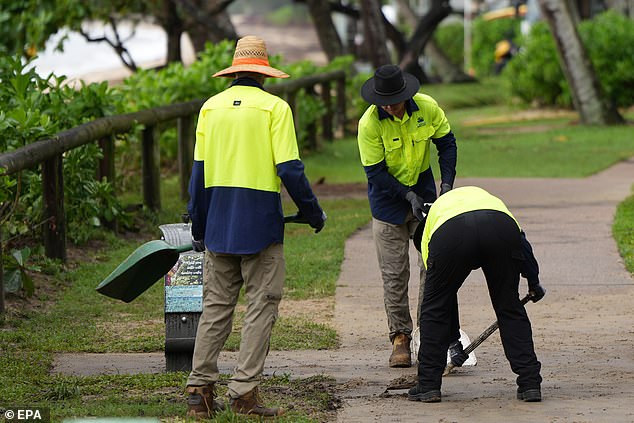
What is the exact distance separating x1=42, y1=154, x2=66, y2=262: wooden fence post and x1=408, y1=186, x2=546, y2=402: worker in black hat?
4.19 meters

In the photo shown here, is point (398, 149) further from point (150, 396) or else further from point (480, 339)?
point (150, 396)

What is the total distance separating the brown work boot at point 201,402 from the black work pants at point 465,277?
1092mm

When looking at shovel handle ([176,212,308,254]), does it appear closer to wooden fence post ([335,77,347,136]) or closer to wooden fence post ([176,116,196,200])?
wooden fence post ([176,116,196,200])

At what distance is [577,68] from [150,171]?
11.6 m

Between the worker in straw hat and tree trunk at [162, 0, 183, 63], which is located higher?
the worker in straw hat

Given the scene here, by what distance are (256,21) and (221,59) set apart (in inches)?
2744

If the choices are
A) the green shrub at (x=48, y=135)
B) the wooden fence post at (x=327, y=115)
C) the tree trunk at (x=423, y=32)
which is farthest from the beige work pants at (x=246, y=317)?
the tree trunk at (x=423, y=32)

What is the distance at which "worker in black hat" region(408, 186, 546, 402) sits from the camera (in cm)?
646

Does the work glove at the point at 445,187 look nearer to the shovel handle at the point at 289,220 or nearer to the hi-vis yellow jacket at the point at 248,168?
the shovel handle at the point at 289,220

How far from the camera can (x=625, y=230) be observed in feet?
39.3

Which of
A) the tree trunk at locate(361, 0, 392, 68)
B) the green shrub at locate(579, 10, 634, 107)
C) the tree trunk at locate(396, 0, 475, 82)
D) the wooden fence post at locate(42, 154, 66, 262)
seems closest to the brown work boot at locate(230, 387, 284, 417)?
the wooden fence post at locate(42, 154, 66, 262)

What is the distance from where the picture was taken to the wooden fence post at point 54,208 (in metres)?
10.1

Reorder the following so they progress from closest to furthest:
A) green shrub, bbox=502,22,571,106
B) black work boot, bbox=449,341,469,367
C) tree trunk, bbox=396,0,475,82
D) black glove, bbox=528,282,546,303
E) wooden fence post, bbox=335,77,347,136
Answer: black glove, bbox=528,282,546,303, black work boot, bbox=449,341,469,367, wooden fence post, bbox=335,77,347,136, green shrub, bbox=502,22,571,106, tree trunk, bbox=396,0,475,82

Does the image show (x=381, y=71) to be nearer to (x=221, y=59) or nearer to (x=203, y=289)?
(x=203, y=289)
